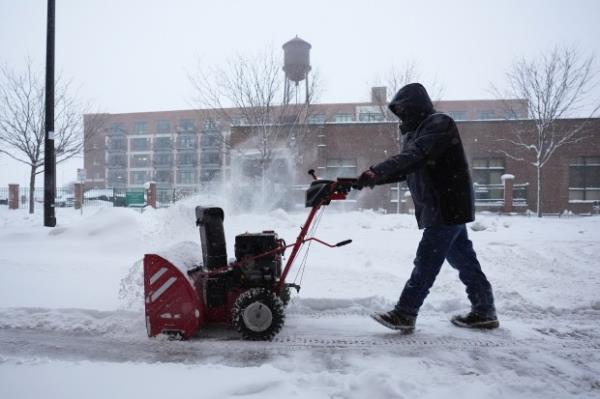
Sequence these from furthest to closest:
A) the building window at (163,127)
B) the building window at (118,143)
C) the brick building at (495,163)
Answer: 1. the building window at (163,127)
2. the building window at (118,143)
3. the brick building at (495,163)

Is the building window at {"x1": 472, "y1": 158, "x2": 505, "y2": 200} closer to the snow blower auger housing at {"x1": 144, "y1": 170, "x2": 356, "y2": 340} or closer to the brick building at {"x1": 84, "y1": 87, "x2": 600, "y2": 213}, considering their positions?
the brick building at {"x1": 84, "y1": 87, "x2": 600, "y2": 213}

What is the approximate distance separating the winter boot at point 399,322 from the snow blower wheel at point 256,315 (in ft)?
2.90

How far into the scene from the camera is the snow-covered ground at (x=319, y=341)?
210 centimetres

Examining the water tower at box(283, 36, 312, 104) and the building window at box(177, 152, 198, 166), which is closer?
the water tower at box(283, 36, 312, 104)

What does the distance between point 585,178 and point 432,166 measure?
24.5 m

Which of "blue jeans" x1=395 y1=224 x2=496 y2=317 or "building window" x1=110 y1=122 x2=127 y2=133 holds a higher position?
"building window" x1=110 y1=122 x2=127 y2=133

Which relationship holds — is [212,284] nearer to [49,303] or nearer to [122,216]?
[49,303]

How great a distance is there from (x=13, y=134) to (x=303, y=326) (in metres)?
20.8

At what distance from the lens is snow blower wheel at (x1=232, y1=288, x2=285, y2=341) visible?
2.87 m

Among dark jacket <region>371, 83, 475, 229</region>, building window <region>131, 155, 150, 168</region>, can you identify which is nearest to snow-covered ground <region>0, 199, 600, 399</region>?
dark jacket <region>371, 83, 475, 229</region>

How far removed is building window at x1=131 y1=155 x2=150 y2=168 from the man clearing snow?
65663 millimetres

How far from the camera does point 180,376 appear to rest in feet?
7.16

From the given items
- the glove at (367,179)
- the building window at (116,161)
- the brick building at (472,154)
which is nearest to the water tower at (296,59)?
the brick building at (472,154)

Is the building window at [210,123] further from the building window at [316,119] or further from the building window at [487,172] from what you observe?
the building window at [487,172]
